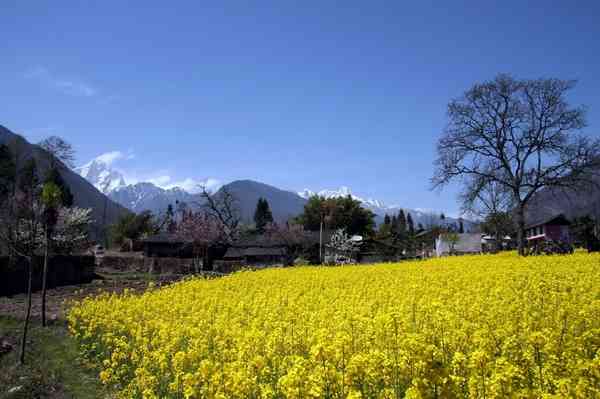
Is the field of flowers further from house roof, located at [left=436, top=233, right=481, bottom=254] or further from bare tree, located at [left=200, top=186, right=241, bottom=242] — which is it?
house roof, located at [left=436, top=233, right=481, bottom=254]

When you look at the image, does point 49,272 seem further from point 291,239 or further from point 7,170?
point 291,239

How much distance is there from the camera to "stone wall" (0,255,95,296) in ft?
77.2

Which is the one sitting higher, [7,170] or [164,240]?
[7,170]

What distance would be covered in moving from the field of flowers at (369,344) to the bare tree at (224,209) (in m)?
57.4

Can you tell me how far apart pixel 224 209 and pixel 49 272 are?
46.7 meters

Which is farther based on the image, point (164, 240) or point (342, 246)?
point (342, 246)

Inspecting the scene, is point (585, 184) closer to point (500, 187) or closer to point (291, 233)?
point (500, 187)

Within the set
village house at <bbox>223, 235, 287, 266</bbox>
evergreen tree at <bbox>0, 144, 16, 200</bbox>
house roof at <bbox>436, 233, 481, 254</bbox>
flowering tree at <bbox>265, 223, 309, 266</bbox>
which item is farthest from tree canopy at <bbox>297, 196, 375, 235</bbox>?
evergreen tree at <bbox>0, 144, 16, 200</bbox>

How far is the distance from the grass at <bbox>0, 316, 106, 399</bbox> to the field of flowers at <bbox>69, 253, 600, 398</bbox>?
17.9 inches

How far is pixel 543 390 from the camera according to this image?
472cm

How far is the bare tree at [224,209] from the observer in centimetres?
7212

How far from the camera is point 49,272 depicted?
27.6 metres

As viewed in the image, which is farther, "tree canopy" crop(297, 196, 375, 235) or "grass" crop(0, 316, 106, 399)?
"tree canopy" crop(297, 196, 375, 235)

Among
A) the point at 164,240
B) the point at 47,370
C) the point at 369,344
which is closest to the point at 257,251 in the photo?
the point at 164,240
